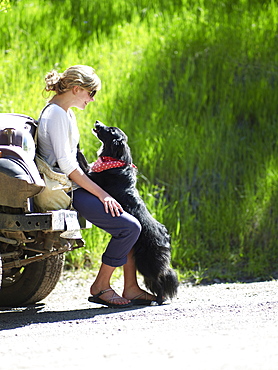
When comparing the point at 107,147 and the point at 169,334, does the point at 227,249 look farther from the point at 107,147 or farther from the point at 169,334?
the point at 169,334

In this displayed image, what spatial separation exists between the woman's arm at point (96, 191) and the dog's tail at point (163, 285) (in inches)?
28.2

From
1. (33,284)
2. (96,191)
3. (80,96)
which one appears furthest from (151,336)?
(80,96)

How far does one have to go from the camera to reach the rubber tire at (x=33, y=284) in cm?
449

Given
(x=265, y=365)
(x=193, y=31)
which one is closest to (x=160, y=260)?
(x=265, y=365)

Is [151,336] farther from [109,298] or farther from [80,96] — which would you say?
[80,96]

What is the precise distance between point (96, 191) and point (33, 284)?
42.6 inches

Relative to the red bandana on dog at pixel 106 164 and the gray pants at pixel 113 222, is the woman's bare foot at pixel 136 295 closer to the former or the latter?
the gray pants at pixel 113 222

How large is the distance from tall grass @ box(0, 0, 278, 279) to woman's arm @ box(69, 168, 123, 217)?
7.81 ft

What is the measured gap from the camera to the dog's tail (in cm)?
441

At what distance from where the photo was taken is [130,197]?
4262 millimetres

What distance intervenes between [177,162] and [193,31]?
323 cm

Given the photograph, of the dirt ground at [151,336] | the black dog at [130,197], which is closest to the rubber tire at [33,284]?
the dirt ground at [151,336]

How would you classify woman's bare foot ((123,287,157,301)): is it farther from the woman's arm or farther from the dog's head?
the dog's head

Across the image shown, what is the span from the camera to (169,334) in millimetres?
3152
